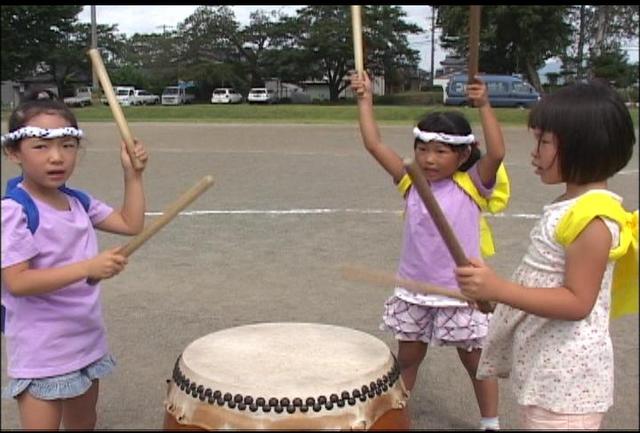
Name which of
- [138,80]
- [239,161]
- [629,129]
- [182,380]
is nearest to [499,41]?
[138,80]

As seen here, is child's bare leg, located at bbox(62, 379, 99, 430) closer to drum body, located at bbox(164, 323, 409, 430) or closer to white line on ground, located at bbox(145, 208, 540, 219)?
drum body, located at bbox(164, 323, 409, 430)

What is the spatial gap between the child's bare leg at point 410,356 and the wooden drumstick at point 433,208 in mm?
943

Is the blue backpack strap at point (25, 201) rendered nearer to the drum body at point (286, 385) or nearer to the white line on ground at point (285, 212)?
the drum body at point (286, 385)

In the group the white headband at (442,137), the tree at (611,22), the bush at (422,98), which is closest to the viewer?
the tree at (611,22)

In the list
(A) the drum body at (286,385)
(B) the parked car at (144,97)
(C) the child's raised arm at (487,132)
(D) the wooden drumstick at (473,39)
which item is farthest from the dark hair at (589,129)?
(B) the parked car at (144,97)

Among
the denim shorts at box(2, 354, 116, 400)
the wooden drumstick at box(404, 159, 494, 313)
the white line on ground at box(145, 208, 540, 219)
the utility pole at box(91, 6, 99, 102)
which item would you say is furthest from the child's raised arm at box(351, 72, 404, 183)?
the white line on ground at box(145, 208, 540, 219)

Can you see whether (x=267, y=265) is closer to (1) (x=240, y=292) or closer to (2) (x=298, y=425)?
(1) (x=240, y=292)

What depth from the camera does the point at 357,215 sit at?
5.00 m

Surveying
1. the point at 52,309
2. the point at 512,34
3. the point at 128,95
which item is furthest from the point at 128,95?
the point at 512,34

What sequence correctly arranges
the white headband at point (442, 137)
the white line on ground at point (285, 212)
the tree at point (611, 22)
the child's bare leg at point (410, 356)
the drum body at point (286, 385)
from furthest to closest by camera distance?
the white line on ground at point (285, 212), the child's bare leg at point (410, 356), the white headband at point (442, 137), the tree at point (611, 22), the drum body at point (286, 385)

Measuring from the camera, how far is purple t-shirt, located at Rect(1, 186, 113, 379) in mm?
1425

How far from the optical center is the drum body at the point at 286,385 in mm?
1343

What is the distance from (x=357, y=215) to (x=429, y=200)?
397 centimetres

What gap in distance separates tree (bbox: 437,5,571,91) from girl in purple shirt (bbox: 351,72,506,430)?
24cm
